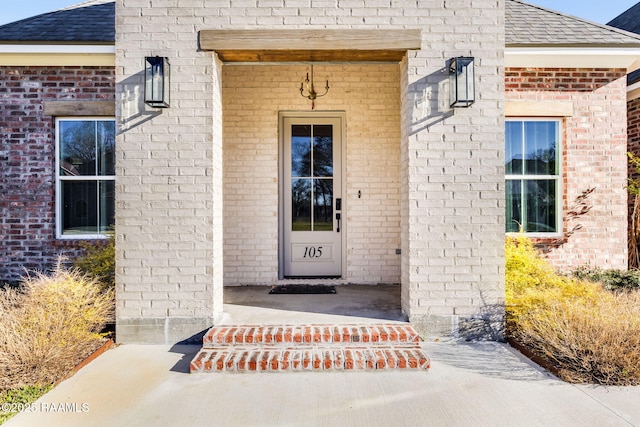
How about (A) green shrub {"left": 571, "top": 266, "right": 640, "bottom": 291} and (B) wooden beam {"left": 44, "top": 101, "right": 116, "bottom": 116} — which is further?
(B) wooden beam {"left": 44, "top": 101, "right": 116, "bottom": 116}

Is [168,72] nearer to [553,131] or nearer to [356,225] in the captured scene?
[356,225]

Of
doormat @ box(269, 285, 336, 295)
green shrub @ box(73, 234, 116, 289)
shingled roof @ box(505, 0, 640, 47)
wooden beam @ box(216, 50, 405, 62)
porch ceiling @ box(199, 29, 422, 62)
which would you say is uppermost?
shingled roof @ box(505, 0, 640, 47)

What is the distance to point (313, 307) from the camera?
4.89 meters

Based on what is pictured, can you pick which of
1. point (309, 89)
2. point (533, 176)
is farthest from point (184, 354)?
point (533, 176)

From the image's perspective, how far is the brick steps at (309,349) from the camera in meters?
3.62

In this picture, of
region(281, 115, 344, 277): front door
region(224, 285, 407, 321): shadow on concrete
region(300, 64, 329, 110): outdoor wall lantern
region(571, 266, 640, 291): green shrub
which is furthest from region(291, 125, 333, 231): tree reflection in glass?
region(571, 266, 640, 291): green shrub

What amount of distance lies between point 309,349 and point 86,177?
14.2ft

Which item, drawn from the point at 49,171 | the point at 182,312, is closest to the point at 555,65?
the point at 182,312

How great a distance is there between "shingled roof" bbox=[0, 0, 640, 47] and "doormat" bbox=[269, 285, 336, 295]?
4.01m

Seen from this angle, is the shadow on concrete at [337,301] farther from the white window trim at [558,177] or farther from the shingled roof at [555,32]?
the shingled roof at [555,32]

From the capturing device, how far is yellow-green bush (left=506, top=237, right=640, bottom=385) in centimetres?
340

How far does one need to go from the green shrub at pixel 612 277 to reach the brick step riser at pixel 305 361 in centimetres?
317

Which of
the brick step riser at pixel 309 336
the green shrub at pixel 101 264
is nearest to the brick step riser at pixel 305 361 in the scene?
the brick step riser at pixel 309 336

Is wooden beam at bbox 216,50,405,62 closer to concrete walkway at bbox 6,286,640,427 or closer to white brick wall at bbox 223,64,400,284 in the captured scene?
white brick wall at bbox 223,64,400,284
